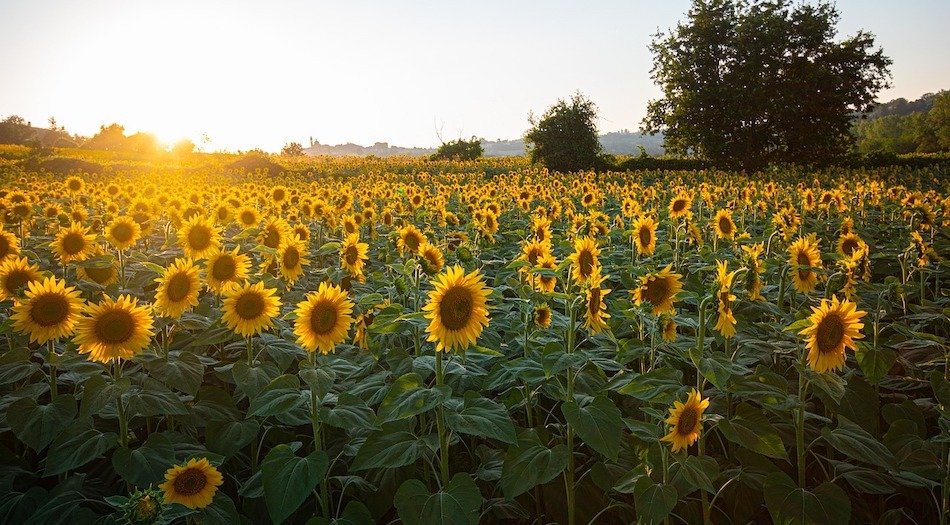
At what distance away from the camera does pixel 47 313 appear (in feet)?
9.53

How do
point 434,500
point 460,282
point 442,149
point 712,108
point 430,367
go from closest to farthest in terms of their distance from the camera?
point 434,500 → point 460,282 → point 430,367 → point 712,108 → point 442,149

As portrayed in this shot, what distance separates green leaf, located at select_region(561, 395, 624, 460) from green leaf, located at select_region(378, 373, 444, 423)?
1.83 ft

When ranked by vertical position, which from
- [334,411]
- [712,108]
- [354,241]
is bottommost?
[334,411]

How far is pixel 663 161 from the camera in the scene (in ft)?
101

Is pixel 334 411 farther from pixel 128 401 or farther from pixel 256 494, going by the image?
pixel 128 401

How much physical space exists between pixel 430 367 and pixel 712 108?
100 ft

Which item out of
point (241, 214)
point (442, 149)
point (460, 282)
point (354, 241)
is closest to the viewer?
point (460, 282)

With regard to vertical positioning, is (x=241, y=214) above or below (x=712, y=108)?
below

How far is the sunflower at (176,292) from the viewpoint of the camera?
3178mm

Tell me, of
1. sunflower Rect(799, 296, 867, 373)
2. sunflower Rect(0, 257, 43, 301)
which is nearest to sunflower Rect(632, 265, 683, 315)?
sunflower Rect(799, 296, 867, 373)

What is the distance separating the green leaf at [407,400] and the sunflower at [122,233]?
3114 millimetres

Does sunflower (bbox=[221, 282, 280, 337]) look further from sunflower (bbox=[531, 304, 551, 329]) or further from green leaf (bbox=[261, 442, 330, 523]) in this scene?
sunflower (bbox=[531, 304, 551, 329])

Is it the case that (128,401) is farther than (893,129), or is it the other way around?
(893,129)

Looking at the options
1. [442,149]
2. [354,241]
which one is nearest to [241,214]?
[354,241]
